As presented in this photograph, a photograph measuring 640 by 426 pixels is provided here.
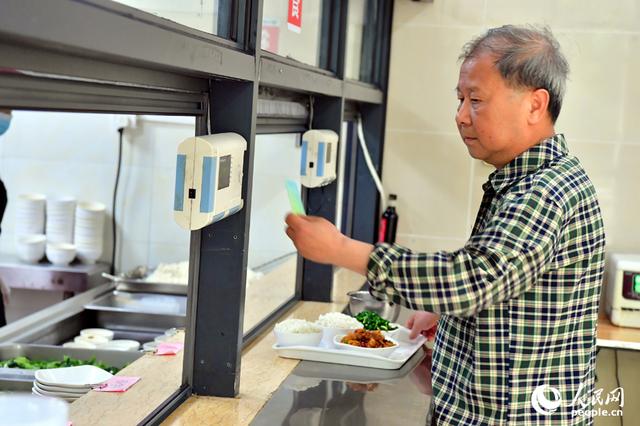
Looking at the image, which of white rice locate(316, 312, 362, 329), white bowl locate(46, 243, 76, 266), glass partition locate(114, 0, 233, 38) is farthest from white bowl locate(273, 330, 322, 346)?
white bowl locate(46, 243, 76, 266)

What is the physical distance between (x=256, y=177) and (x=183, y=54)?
117 inches

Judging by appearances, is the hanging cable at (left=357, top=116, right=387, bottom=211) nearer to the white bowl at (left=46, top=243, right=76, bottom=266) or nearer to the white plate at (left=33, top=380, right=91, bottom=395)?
the white bowl at (left=46, top=243, right=76, bottom=266)

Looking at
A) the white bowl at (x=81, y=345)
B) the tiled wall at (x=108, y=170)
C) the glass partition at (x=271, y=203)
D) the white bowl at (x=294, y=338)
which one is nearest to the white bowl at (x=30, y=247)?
the tiled wall at (x=108, y=170)

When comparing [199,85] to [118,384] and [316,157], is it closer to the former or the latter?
[118,384]

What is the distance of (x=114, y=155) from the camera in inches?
183

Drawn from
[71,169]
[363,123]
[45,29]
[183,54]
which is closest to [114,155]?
[71,169]

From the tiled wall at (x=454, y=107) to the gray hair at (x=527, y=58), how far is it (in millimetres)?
2166

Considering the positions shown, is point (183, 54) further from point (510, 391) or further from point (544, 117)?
point (510, 391)

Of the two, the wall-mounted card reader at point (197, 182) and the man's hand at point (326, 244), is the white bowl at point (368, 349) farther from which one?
the man's hand at point (326, 244)

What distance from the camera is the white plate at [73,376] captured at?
91.8 inches

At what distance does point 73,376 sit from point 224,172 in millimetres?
1009

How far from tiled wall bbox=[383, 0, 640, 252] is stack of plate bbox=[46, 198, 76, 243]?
165cm

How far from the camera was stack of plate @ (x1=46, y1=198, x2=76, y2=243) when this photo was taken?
4504 millimetres

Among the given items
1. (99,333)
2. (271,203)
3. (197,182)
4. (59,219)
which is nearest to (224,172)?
(197,182)
